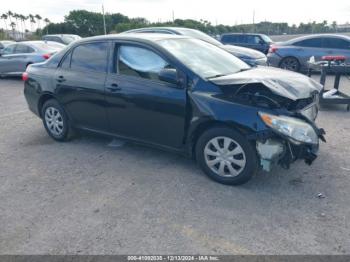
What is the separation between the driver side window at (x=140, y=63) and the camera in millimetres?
4059

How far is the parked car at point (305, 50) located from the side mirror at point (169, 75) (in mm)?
9174

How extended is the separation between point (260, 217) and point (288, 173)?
1068 mm

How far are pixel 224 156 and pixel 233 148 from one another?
0.46 ft

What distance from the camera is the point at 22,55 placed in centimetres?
1195

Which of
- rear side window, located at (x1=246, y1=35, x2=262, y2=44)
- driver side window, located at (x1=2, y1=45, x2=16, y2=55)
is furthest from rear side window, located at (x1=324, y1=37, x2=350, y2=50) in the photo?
driver side window, located at (x1=2, y1=45, x2=16, y2=55)

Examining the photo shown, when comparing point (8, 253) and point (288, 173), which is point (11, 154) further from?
point (288, 173)

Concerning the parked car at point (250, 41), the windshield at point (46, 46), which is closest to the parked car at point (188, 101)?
the windshield at point (46, 46)

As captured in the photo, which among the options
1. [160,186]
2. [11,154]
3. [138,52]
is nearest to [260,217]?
[160,186]

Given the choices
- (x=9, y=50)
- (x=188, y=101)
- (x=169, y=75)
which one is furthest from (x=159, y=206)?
(x=9, y=50)

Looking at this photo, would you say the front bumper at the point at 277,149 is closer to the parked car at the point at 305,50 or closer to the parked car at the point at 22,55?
the parked car at the point at 305,50

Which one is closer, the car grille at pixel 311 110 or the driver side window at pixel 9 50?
the car grille at pixel 311 110

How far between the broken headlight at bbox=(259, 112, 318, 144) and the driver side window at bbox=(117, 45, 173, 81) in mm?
1335

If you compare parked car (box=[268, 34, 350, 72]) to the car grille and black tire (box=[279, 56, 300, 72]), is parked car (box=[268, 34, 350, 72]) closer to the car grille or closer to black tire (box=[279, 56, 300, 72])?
black tire (box=[279, 56, 300, 72])

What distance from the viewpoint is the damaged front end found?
3414 mm
